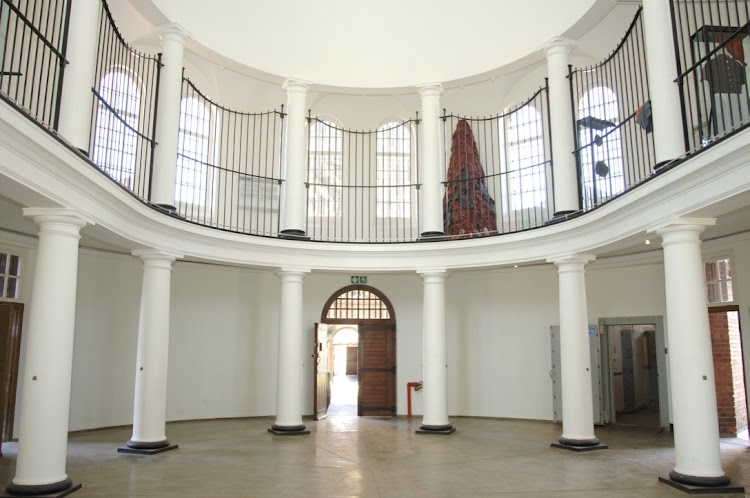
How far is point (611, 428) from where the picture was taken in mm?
12766

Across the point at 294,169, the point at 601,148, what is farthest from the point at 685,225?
the point at 294,169

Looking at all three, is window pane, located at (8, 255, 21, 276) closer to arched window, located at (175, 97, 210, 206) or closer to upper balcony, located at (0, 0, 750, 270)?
upper balcony, located at (0, 0, 750, 270)

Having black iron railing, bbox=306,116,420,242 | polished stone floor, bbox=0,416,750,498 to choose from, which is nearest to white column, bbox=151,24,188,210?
polished stone floor, bbox=0,416,750,498

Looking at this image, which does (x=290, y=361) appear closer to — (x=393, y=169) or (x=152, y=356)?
(x=152, y=356)

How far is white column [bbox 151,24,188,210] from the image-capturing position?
10.5 meters

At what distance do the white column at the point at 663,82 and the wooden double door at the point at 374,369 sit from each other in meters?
8.89

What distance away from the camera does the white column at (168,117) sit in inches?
415

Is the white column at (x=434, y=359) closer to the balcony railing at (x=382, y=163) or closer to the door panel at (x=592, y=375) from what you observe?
the balcony railing at (x=382, y=163)

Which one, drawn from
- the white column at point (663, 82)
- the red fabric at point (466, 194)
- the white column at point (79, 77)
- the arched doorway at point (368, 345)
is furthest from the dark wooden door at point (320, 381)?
the white column at point (663, 82)

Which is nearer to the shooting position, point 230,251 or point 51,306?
point 51,306

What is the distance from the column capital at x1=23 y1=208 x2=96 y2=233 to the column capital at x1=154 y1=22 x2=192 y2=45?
5.13 m

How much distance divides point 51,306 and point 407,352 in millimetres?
9611

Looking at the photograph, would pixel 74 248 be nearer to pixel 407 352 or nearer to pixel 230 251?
pixel 230 251

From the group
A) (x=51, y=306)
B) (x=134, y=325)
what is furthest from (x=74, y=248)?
(x=134, y=325)
